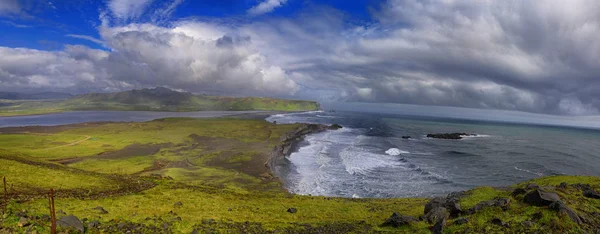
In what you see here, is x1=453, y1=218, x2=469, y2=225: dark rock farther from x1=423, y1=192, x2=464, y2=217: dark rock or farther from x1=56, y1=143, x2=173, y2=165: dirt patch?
x1=56, y1=143, x2=173, y2=165: dirt patch

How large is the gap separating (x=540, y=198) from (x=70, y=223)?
31746mm

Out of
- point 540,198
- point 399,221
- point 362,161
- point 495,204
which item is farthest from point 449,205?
point 362,161

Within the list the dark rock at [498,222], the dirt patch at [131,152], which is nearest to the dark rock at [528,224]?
the dark rock at [498,222]

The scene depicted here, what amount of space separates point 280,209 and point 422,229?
1450 centimetres

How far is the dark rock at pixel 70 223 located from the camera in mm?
17484

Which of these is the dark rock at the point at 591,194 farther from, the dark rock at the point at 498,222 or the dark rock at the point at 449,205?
the dark rock at the point at 498,222

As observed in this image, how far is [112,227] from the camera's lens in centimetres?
1972

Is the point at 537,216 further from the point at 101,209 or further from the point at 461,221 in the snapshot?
the point at 101,209

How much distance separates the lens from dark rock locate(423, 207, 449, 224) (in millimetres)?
23211

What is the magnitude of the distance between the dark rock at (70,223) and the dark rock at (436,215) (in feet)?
81.9

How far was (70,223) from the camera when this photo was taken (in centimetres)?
1772

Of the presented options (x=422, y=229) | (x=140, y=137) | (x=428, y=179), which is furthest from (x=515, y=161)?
(x=140, y=137)

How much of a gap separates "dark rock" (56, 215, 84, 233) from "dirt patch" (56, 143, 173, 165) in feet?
209

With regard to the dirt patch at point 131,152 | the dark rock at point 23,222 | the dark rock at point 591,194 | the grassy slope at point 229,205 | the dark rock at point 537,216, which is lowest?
the dirt patch at point 131,152
